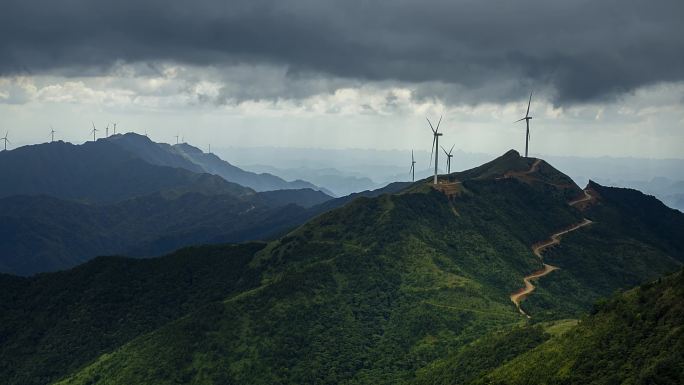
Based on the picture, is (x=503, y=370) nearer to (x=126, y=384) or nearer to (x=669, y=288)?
(x=669, y=288)

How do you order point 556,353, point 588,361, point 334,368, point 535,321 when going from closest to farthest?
1. point 588,361
2. point 556,353
3. point 535,321
4. point 334,368

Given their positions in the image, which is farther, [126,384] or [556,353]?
[126,384]

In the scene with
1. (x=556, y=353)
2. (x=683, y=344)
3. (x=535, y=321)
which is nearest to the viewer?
(x=683, y=344)

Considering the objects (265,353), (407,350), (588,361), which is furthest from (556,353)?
(265,353)

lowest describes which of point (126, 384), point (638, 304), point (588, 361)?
point (126, 384)

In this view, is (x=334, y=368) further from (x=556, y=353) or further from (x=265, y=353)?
(x=556, y=353)

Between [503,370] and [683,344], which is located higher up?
[683,344]
